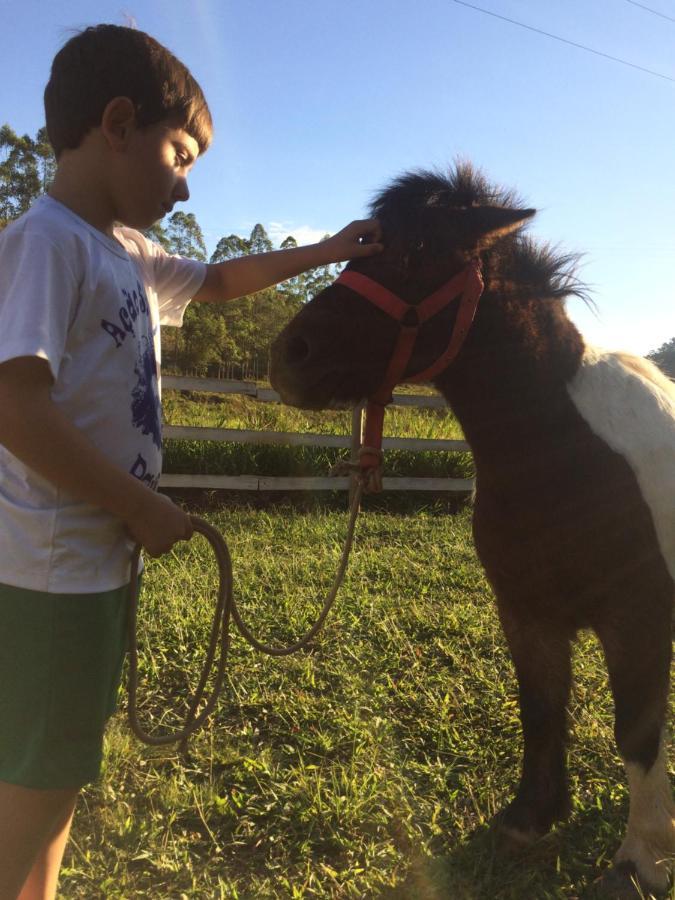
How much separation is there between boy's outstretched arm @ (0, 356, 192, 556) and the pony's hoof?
1.78 m

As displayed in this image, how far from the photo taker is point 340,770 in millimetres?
2449

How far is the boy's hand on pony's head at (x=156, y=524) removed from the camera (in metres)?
1.19

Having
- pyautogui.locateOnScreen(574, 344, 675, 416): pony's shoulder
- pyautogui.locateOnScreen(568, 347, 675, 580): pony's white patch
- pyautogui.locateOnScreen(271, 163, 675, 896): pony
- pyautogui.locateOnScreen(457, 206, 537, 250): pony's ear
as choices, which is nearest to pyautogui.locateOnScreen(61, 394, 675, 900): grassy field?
pyautogui.locateOnScreen(271, 163, 675, 896): pony

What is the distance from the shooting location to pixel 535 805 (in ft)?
7.21

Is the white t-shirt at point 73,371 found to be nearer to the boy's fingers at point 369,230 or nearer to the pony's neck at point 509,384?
the boy's fingers at point 369,230

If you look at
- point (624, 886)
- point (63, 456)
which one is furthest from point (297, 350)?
point (624, 886)

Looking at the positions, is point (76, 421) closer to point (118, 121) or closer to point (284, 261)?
point (118, 121)

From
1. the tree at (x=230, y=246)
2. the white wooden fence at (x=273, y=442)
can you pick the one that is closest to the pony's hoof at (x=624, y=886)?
the white wooden fence at (x=273, y=442)

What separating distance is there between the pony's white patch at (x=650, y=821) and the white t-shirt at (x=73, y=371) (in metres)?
1.74

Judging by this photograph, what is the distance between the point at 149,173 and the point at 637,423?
5.39 feet

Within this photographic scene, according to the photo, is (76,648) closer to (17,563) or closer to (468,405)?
(17,563)

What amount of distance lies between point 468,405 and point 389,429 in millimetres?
7010

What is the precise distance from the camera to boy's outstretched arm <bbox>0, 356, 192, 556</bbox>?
1.08 m

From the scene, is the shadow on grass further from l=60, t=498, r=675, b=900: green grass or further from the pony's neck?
the pony's neck
